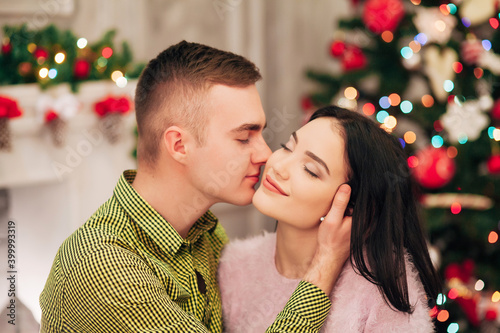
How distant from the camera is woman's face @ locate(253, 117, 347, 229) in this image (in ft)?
4.64

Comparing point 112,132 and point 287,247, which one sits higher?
point 287,247

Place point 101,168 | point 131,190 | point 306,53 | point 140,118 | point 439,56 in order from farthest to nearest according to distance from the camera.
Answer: point 306,53 → point 101,168 → point 439,56 → point 140,118 → point 131,190

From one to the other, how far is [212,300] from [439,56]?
71.4 inches

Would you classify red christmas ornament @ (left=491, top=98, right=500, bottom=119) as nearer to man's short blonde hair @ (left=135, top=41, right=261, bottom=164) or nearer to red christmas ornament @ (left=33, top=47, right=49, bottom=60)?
man's short blonde hair @ (left=135, top=41, right=261, bottom=164)

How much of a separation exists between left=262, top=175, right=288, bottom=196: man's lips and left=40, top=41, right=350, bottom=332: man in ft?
0.40

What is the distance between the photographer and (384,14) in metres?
2.72

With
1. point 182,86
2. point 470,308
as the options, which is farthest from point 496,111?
point 182,86

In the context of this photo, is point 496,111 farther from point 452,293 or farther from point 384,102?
point 452,293

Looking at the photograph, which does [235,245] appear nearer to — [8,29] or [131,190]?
[131,190]

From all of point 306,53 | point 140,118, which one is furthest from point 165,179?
point 306,53

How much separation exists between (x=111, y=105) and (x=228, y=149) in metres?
1.33

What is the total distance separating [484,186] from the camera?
2.69 meters

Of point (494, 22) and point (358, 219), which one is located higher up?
point (494, 22)

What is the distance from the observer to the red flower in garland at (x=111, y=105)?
2.68 metres
